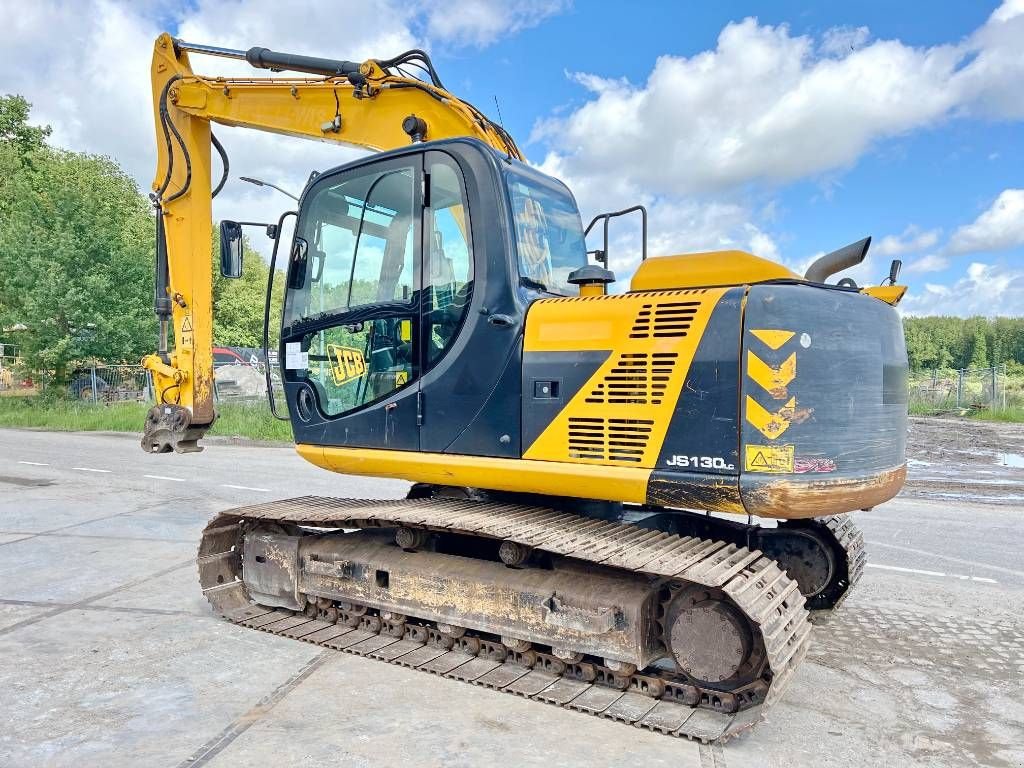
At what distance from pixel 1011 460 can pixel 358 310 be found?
549 inches

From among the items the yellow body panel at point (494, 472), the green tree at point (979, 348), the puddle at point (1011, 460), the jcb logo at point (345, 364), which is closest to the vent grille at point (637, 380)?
the yellow body panel at point (494, 472)

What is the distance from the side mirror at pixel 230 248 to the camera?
533 centimetres

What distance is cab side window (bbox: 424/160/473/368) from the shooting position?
14.3ft

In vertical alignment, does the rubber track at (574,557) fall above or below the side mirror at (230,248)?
below

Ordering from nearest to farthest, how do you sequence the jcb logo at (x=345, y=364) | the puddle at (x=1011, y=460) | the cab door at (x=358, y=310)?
the cab door at (x=358, y=310), the jcb logo at (x=345, y=364), the puddle at (x=1011, y=460)

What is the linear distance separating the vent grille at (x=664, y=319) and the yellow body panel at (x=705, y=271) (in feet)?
0.72

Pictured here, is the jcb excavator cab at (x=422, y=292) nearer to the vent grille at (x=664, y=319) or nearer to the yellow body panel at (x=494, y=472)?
the yellow body panel at (x=494, y=472)

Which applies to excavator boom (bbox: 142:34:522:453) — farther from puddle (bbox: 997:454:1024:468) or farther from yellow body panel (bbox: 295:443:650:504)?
puddle (bbox: 997:454:1024:468)

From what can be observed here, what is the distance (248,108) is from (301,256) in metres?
1.73

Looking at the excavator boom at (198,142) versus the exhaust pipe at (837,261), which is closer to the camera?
the exhaust pipe at (837,261)

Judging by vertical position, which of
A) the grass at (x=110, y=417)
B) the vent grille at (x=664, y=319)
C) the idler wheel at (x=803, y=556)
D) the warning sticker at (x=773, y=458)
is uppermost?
the vent grille at (x=664, y=319)

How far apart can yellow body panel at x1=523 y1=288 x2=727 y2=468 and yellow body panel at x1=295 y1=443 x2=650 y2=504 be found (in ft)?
0.21

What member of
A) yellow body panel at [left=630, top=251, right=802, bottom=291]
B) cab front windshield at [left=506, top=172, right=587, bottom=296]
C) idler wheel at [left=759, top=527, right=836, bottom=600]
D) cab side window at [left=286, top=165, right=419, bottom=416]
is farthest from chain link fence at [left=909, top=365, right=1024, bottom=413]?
cab side window at [left=286, top=165, right=419, bottom=416]

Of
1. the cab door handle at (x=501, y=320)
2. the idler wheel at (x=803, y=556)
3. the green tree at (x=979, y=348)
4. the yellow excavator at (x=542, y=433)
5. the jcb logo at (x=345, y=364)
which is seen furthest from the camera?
the green tree at (x=979, y=348)
